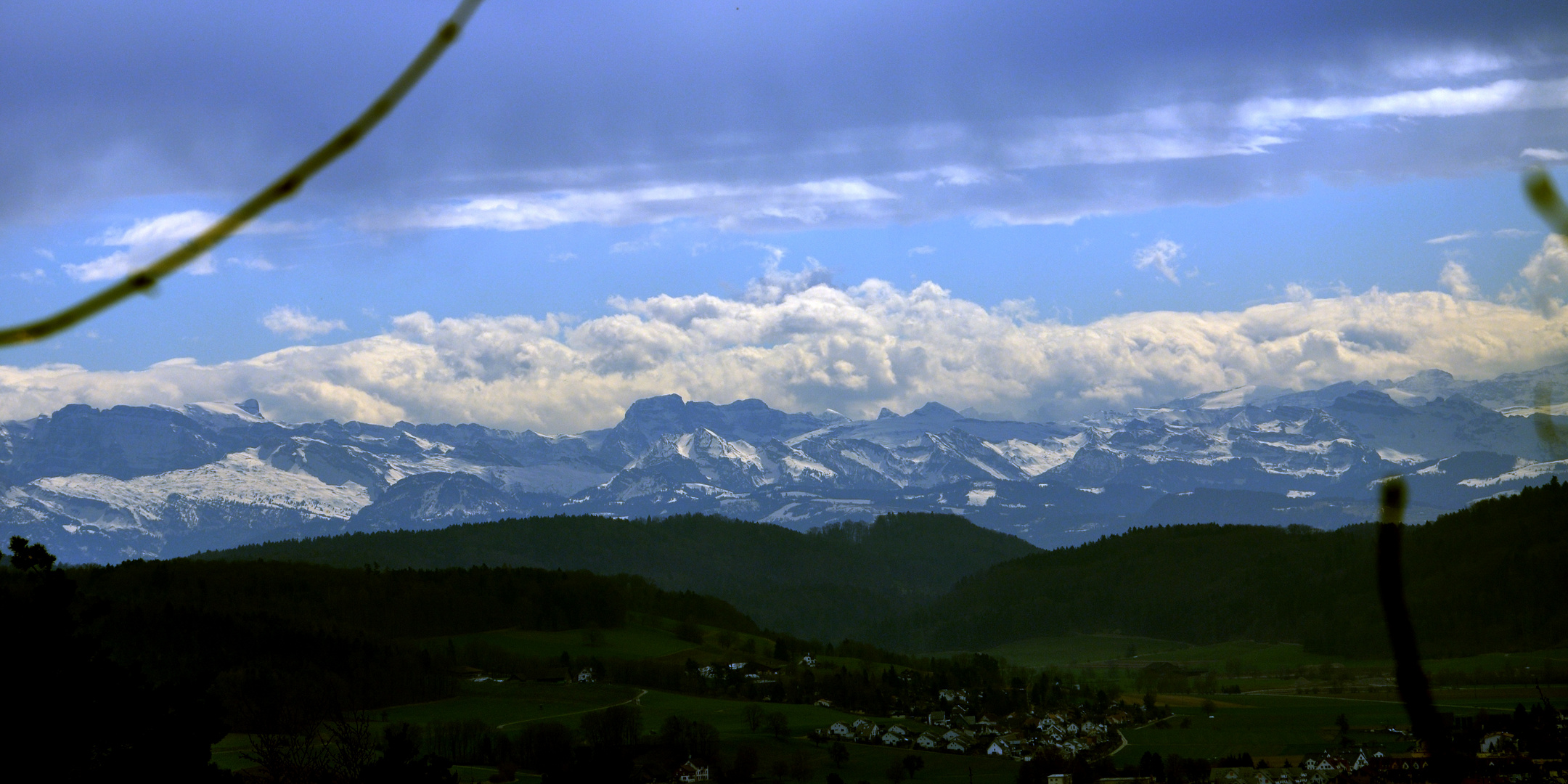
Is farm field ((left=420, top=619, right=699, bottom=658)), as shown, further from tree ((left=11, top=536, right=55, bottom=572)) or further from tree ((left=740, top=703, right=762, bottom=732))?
tree ((left=11, top=536, right=55, bottom=572))

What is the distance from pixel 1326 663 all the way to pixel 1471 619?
19886 mm

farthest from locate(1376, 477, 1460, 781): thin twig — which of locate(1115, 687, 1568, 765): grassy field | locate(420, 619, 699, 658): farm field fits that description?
locate(420, 619, 699, 658): farm field

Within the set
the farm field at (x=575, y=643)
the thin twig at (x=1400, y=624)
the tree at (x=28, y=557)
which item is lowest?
the farm field at (x=575, y=643)

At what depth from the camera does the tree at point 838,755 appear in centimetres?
11069

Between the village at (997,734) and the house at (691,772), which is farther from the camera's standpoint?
the village at (997,734)

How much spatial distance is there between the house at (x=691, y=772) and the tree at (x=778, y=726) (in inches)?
735

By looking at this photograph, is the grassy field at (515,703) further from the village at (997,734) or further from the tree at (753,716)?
the village at (997,734)

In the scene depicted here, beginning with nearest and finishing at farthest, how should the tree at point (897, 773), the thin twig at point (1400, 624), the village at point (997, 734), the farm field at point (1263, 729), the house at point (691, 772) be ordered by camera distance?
the thin twig at point (1400, 624), the house at point (691, 772), the tree at point (897, 773), the farm field at point (1263, 729), the village at point (997, 734)

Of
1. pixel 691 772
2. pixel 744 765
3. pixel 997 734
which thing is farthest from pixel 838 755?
pixel 997 734

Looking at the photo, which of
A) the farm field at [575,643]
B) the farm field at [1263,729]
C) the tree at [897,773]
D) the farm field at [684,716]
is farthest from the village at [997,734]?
the farm field at [575,643]

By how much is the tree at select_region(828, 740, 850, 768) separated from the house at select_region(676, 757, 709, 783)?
11627 mm

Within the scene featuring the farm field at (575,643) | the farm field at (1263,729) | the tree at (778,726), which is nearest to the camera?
the farm field at (1263,729)

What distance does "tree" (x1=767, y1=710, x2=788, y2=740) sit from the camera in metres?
123

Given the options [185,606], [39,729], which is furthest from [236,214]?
[185,606]
